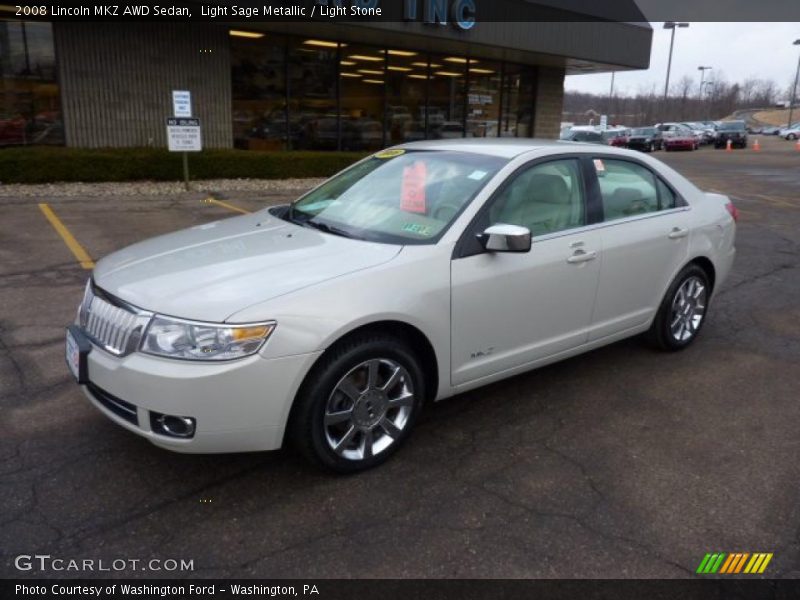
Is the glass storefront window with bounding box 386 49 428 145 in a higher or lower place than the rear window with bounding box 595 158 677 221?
higher

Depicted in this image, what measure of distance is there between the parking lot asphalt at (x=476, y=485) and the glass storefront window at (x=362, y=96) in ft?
44.5

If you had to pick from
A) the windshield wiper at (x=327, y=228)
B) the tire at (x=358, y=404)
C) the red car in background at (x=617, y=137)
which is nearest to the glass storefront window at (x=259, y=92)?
the windshield wiper at (x=327, y=228)

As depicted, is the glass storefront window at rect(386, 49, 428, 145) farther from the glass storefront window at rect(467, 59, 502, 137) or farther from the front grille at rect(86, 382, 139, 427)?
the front grille at rect(86, 382, 139, 427)

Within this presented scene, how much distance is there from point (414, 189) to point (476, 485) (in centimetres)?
172

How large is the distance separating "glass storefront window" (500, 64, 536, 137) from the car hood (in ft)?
61.1

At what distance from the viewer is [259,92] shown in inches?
627

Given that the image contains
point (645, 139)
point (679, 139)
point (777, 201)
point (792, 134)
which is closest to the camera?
point (777, 201)

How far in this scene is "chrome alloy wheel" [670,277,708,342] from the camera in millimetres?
4887

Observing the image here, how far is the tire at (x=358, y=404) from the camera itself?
300 centimetres

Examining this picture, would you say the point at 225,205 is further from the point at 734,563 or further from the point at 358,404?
the point at 734,563

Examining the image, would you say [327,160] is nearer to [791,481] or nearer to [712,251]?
[712,251]

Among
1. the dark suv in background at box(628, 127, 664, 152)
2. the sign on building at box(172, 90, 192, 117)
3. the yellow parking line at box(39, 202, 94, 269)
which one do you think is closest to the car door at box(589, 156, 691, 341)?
the yellow parking line at box(39, 202, 94, 269)

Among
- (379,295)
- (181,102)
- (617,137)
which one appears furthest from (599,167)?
(617,137)

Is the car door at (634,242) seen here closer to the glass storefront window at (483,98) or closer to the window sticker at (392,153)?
the window sticker at (392,153)
